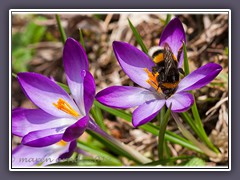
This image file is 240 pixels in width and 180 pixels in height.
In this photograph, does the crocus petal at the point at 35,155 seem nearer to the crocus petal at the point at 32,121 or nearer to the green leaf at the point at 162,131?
the crocus petal at the point at 32,121

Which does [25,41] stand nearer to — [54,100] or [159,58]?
[54,100]

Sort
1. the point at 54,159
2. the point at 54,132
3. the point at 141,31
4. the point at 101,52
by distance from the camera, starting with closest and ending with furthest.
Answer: the point at 54,132 → the point at 54,159 → the point at 141,31 → the point at 101,52

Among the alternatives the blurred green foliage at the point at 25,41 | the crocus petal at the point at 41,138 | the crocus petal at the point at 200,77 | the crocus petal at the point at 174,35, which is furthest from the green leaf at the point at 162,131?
the blurred green foliage at the point at 25,41

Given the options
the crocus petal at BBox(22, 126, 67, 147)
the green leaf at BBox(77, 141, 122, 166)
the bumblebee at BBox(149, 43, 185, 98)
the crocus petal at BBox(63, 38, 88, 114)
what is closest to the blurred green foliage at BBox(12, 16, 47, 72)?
the green leaf at BBox(77, 141, 122, 166)

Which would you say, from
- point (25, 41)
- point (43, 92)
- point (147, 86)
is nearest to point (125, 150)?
point (147, 86)

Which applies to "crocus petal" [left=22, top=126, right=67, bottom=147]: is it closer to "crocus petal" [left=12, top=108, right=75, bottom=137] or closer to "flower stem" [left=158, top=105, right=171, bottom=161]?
"crocus petal" [left=12, top=108, right=75, bottom=137]

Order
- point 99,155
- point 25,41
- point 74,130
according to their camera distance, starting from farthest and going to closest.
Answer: point 25,41
point 99,155
point 74,130
